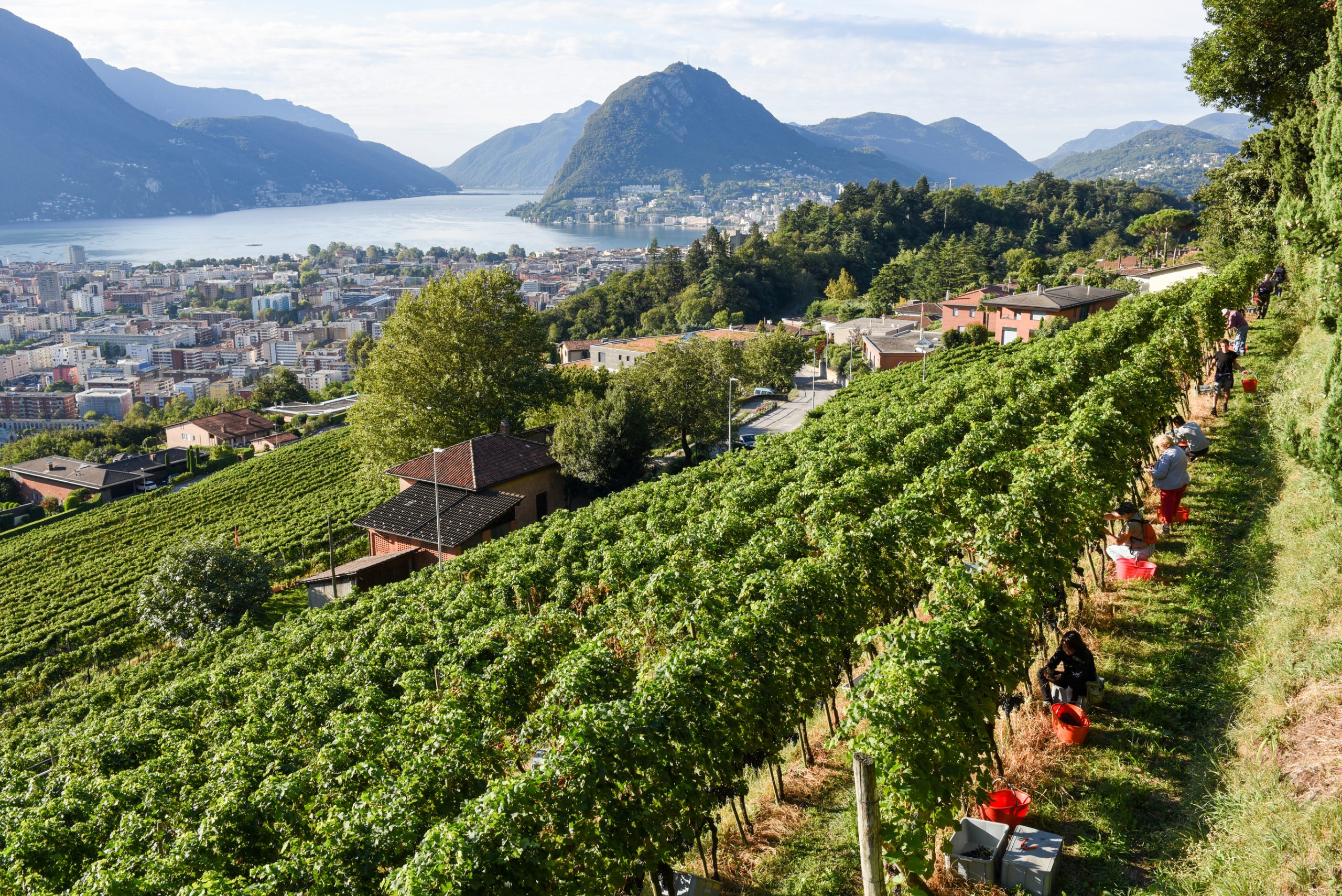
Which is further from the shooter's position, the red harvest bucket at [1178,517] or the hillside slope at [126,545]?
the hillside slope at [126,545]

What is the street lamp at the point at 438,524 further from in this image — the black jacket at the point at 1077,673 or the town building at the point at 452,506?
the black jacket at the point at 1077,673

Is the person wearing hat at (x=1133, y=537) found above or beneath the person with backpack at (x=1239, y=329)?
beneath

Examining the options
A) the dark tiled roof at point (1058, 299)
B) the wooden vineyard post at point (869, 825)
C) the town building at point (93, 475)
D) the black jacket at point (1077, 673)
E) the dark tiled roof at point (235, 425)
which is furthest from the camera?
the dark tiled roof at point (235, 425)

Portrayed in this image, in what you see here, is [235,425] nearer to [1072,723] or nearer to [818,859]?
[818,859]

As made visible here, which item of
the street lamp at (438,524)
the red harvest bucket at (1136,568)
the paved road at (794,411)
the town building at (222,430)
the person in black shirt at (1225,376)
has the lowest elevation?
the town building at (222,430)

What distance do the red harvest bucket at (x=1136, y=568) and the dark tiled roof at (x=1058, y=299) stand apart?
4105 centimetres

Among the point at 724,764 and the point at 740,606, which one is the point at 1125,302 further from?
the point at 724,764

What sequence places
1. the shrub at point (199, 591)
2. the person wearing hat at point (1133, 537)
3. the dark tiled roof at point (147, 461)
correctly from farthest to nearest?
the dark tiled roof at point (147, 461) → the shrub at point (199, 591) → the person wearing hat at point (1133, 537)

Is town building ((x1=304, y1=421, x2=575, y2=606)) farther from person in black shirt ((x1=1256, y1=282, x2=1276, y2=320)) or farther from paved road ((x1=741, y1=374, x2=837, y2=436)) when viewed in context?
person in black shirt ((x1=1256, y1=282, x2=1276, y2=320))

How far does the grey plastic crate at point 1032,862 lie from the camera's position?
601 centimetres

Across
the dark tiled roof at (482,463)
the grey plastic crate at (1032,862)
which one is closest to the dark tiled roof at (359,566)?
the dark tiled roof at (482,463)

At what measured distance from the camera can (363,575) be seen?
2714 cm

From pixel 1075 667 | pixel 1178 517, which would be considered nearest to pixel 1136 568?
pixel 1178 517

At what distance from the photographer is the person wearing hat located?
35.2 ft
